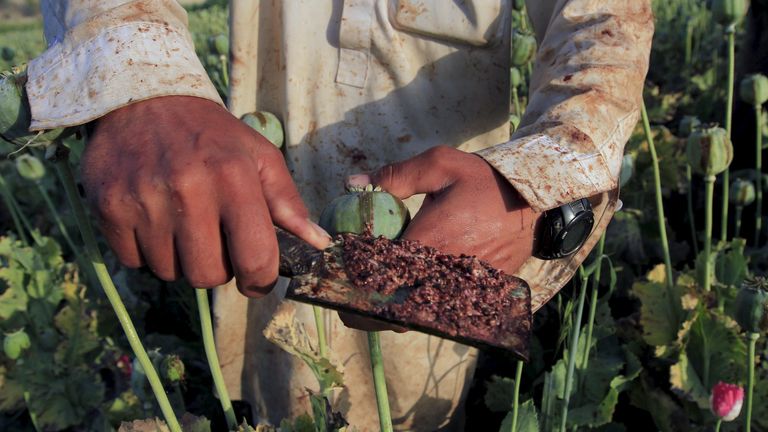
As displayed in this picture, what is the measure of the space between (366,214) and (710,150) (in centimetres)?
113

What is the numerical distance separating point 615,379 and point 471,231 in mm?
1049

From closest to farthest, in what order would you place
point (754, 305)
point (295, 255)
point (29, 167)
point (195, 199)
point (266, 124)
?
point (195, 199) < point (295, 255) < point (754, 305) < point (266, 124) < point (29, 167)

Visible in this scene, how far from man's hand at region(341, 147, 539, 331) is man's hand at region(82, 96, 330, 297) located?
0.46 feet

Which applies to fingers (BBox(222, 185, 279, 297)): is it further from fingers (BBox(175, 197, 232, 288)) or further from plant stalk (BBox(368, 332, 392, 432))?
plant stalk (BBox(368, 332, 392, 432))

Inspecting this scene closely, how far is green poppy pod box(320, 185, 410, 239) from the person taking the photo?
39.6 inches

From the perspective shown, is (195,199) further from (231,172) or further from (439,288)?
(439,288)

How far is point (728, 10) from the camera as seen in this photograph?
6.21 feet

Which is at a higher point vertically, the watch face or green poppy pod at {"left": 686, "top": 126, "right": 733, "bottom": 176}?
the watch face

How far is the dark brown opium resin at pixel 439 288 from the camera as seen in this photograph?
2.82 ft

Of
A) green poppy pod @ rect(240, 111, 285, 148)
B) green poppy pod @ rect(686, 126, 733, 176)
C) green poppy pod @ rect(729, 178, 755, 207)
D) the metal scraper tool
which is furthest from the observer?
green poppy pod @ rect(729, 178, 755, 207)

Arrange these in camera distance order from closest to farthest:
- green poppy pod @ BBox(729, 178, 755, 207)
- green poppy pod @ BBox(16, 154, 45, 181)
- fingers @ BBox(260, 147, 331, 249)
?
1. fingers @ BBox(260, 147, 331, 249)
2. green poppy pod @ BBox(729, 178, 755, 207)
3. green poppy pod @ BBox(16, 154, 45, 181)

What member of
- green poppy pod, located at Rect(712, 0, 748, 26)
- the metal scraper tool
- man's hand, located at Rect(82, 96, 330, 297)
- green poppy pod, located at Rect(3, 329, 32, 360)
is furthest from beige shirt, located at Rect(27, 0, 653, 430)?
green poppy pod, located at Rect(712, 0, 748, 26)

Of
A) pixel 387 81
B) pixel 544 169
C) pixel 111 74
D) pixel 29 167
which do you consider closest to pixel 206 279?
pixel 111 74

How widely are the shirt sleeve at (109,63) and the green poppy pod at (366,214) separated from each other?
257mm
